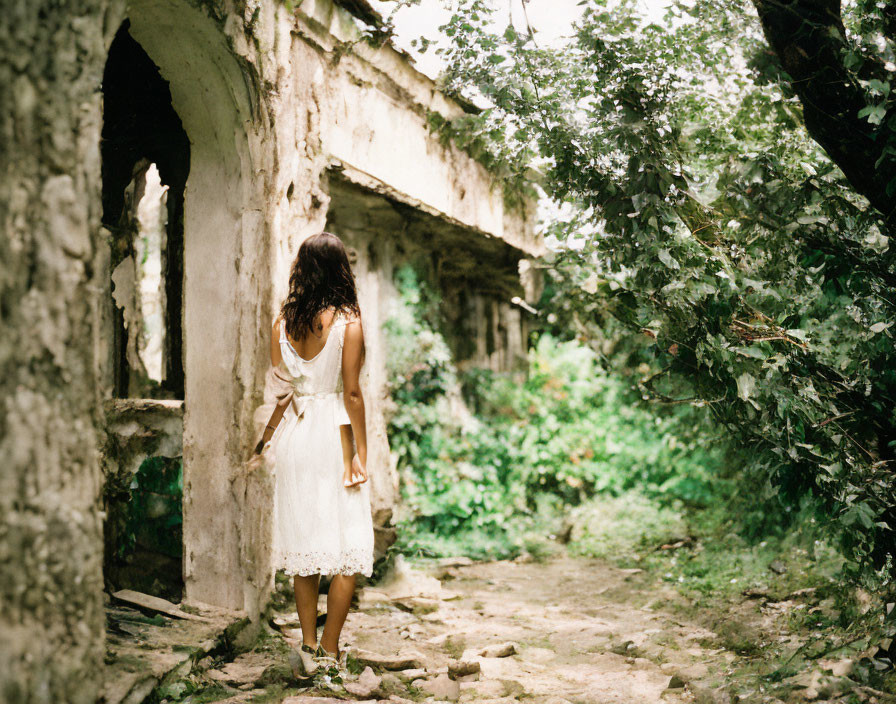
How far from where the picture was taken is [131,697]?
2.87 meters

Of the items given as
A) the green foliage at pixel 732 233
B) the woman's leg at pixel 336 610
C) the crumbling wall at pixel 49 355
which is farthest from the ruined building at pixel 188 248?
the green foliage at pixel 732 233

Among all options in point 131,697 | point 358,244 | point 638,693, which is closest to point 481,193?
point 358,244

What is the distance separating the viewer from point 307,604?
372 cm

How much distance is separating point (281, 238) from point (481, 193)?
12.5 feet

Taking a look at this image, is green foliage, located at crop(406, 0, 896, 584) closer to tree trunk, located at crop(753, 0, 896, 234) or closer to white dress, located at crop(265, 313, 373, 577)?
tree trunk, located at crop(753, 0, 896, 234)

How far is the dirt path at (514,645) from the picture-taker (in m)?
3.56

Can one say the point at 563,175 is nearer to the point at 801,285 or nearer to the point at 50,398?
the point at 801,285

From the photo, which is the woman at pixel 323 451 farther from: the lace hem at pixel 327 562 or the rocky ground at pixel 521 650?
the rocky ground at pixel 521 650

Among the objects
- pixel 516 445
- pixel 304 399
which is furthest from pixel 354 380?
pixel 516 445

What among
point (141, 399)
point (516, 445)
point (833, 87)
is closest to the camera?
point (833, 87)

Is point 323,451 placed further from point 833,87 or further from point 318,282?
point 833,87

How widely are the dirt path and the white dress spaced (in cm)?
52

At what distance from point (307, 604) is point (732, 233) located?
2.70m

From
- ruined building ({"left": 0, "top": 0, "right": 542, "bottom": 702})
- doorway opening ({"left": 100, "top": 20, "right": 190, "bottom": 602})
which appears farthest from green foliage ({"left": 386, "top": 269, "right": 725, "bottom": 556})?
doorway opening ({"left": 100, "top": 20, "right": 190, "bottom": 602})
